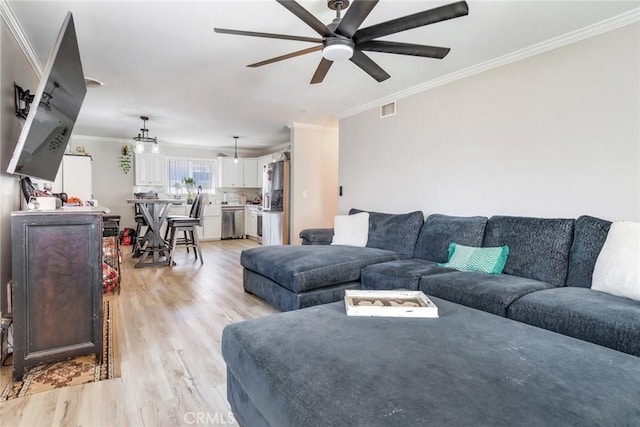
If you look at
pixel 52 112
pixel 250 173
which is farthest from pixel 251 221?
pixel 52 112

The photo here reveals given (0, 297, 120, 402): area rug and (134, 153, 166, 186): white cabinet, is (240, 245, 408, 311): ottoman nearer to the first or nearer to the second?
(0, 297, 120, 402): area rug

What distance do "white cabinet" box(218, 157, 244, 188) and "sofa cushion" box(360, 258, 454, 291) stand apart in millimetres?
6016

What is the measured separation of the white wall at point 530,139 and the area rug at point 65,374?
3.15 meters

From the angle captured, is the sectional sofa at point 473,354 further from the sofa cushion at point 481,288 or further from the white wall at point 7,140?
the white wall at point 7,140

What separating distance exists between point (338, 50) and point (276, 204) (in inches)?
170

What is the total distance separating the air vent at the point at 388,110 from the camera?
4082mm

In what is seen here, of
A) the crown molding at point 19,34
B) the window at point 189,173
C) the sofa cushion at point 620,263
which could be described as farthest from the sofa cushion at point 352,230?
the window at point 189,173

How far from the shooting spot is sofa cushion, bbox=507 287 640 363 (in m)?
1.54

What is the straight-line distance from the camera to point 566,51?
256 cm

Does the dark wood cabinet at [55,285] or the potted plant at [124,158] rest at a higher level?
the potted plant at [124,158]

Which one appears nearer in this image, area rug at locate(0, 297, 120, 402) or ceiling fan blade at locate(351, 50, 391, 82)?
area rug at locate(0, 297, 120, 402)

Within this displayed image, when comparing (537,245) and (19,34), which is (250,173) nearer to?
(19,34)

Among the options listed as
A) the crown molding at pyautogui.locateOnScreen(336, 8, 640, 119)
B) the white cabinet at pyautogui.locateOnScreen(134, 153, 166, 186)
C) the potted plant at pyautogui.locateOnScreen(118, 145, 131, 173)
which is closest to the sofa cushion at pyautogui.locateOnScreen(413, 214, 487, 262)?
the crown molding at pyautogui.locateOnScreen(336, 8, 640, 119)

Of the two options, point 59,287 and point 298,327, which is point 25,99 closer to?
point 59,287
